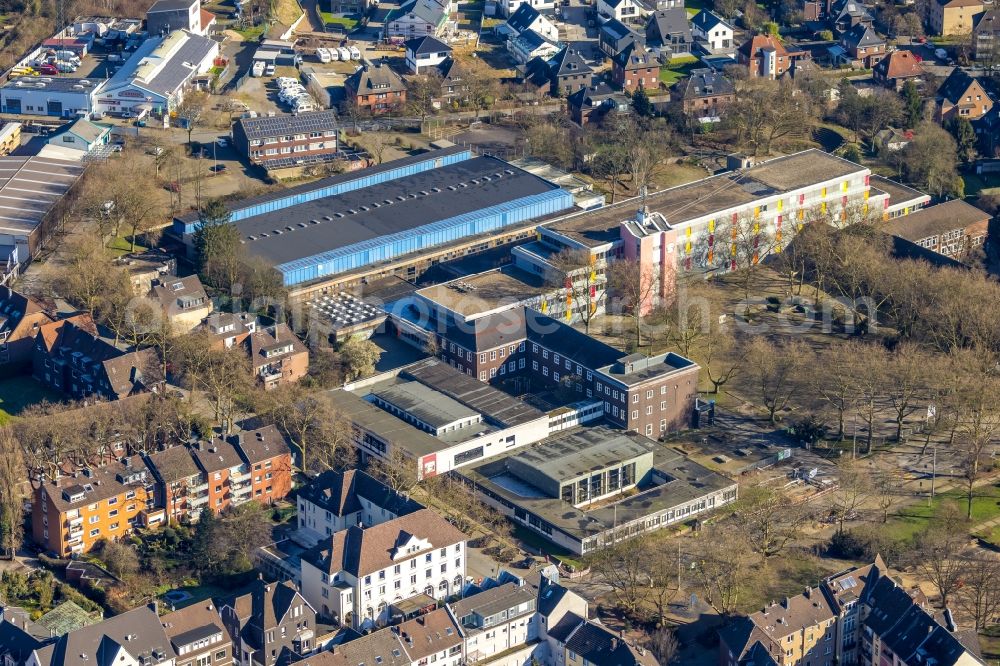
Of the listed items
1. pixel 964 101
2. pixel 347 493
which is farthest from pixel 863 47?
pixel 347 493

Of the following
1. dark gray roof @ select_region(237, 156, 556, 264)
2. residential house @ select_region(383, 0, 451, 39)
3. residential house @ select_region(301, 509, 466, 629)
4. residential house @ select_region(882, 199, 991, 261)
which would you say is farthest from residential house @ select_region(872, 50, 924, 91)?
residential house @ select_region(301, 509, 466, 629)

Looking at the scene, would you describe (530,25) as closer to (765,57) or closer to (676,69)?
(676,69)

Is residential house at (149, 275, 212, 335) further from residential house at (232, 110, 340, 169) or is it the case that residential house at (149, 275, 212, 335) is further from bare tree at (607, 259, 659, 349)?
bare tree at (607, 259, 659, 349)

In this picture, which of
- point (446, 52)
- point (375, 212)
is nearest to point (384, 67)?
point (446, 52)

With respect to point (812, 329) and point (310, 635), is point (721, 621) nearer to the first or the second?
point (310, 635)

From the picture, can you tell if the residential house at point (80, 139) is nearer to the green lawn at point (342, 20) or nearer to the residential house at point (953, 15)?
the green lawn at point (342, 20)

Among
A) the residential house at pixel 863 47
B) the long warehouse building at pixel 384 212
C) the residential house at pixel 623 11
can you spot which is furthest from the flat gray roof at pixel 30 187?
the residential house at pixel 863 47

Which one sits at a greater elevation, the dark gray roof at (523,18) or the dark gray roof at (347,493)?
the dark gray roof at (523,18)
